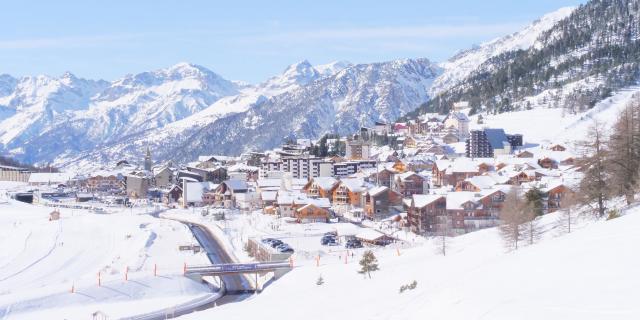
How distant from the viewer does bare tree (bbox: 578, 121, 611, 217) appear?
104 feet

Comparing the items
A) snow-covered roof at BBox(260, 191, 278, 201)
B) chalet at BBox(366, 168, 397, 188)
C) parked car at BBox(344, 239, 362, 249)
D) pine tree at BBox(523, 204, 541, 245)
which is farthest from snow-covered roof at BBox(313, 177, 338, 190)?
pine tree at BBox(523, 204, 541, 245)

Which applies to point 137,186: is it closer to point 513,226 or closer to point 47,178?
point 47,178

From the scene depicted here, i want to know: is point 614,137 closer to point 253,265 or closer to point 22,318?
point 253,265

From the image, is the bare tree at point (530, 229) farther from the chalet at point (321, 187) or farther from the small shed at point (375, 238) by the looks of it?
the chalet at point (321, 187)

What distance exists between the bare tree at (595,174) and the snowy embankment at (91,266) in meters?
23.4

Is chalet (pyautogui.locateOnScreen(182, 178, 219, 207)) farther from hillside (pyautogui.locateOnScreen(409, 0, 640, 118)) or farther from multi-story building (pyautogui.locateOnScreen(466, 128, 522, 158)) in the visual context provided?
hillside (pyautogui.locateOnScreen(409, 0, 640, 118))

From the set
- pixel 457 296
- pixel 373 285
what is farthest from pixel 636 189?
pixel 457 296

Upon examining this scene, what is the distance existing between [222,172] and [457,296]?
11974cm

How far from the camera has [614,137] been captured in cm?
3216

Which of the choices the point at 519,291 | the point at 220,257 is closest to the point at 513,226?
the point at 519,291

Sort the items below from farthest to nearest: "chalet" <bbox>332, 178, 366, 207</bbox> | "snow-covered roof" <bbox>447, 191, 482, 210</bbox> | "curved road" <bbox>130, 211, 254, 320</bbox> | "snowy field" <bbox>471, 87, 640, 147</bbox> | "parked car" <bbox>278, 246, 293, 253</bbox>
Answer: "snowy field" <bbox>471, 87, 640, 147</bbox>, "chalet" <bbox>332, 178, 366, 207</bbox>, "snow-covered roof" <bbox>447, 191, 482, 210</bbox>, "parked car" <bbox>278, 246, 293, 253</bbox>, "curved road" <bbox>130, 211, 254, 320</bbox>

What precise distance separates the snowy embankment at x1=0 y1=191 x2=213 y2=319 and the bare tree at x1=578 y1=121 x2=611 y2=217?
2335cm

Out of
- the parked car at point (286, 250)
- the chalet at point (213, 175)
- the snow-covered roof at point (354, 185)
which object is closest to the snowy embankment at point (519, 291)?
the parked car at point (286, 250)

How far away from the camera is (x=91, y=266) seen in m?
54.9
